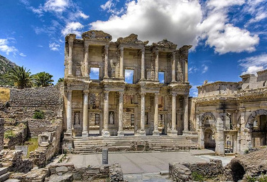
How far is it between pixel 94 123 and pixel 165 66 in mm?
15095

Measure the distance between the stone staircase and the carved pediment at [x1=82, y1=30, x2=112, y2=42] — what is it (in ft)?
34.9

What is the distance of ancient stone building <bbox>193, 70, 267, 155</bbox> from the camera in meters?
16.5

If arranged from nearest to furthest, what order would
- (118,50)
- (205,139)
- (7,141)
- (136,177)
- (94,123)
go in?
(136,177), (7,141), (205,139), (118,50), (94,123)

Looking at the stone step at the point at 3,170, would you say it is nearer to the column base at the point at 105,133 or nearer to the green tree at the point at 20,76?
the column base at the point at 105,133

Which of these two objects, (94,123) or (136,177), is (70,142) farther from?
(94,123)

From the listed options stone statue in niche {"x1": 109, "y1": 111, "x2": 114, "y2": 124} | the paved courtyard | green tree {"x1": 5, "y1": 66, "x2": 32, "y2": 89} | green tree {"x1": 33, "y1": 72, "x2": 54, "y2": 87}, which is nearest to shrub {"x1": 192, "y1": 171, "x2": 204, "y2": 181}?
the paved courtyard

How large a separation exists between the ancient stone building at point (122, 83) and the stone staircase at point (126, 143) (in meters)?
0.86

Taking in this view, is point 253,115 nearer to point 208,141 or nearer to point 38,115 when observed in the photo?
point 208,141

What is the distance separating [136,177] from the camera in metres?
12.0

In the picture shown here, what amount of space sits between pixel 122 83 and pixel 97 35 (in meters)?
5.98

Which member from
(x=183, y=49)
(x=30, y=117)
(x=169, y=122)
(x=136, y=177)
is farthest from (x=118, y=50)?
(x=136, y=177)

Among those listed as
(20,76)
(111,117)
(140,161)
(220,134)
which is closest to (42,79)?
(20,76)

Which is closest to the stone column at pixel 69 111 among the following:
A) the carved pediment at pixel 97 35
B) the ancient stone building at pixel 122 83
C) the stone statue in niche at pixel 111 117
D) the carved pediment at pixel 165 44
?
the ancient stone building at pixel 122 83

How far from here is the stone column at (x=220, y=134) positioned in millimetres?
18641
